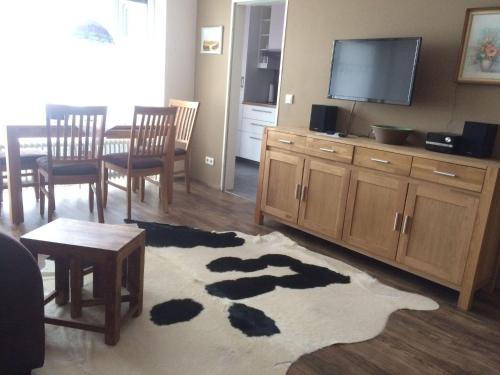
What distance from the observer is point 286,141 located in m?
3.39

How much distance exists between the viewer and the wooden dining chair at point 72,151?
9.91 feet

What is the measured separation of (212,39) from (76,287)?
350 centimetres

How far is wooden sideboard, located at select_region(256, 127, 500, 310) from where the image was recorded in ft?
7.97

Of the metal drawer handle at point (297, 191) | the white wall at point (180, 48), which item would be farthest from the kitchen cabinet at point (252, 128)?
the metal drawer handle at point (297, 191)

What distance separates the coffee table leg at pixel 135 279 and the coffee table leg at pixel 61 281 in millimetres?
334

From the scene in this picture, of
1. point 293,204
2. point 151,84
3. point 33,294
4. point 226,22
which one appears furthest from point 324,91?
point 33,294

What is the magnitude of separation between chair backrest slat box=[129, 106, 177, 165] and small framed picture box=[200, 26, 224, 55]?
140cm

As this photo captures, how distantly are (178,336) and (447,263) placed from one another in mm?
1658

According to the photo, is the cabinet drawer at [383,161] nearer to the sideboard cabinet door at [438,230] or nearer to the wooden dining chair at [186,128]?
the sideboard cabinet door at [438,230]

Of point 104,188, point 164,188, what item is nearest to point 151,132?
point 164,188

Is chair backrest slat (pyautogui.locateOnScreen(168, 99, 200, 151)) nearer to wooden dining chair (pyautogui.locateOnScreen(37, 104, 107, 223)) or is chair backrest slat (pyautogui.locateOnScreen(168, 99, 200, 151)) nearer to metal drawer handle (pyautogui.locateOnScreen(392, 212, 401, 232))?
wooden dining chair (pyautogui.locateOnScreen(37, 104, 107, 223))

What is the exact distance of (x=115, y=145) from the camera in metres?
4.67

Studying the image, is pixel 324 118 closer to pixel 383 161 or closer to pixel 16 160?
pixel 383 161

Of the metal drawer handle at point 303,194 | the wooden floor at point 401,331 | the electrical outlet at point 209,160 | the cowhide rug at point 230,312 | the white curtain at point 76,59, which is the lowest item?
the wooden floor at point 401,331
